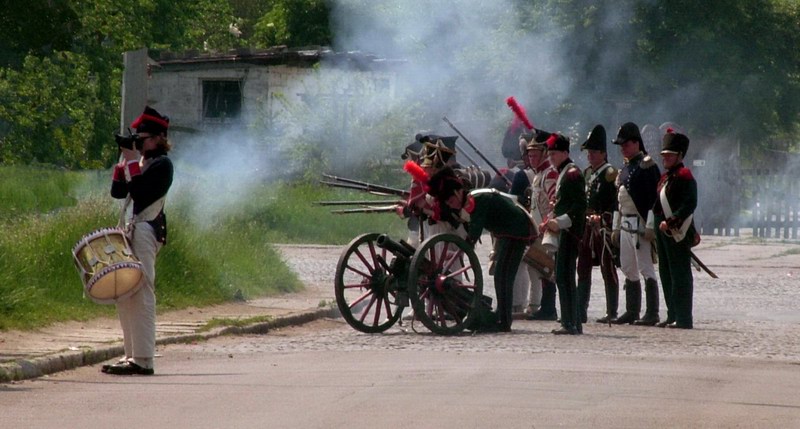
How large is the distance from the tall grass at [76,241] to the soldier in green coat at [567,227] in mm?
3948

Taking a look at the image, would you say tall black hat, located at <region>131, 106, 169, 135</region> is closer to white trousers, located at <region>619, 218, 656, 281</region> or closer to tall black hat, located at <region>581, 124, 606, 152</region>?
tall black hat, located at <region>581, 124, 606, 152</region>

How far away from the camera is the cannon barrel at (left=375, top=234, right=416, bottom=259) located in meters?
14.1

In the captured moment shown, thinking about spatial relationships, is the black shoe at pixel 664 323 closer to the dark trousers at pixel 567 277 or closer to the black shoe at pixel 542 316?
the black shoe at pixel 542 316

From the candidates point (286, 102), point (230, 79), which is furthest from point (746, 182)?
point (230, 79)

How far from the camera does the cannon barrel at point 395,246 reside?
14.1 m

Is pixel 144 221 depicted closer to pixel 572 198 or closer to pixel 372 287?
pixel 372 287

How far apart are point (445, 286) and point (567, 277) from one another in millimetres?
1122

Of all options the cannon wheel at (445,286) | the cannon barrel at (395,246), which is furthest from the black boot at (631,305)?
the cannon barrel at (395,246)

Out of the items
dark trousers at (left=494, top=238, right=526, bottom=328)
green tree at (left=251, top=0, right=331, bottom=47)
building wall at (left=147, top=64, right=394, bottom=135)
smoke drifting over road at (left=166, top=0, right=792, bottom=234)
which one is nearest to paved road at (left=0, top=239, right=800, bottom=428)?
dark trousers at (left=494, top=238, right=526, bottom=328)

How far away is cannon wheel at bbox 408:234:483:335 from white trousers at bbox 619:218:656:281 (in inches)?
85.3

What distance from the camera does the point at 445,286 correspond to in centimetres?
1402

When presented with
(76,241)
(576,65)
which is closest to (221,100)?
(576,65)

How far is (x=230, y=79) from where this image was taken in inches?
1671

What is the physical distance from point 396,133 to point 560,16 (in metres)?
4.29
